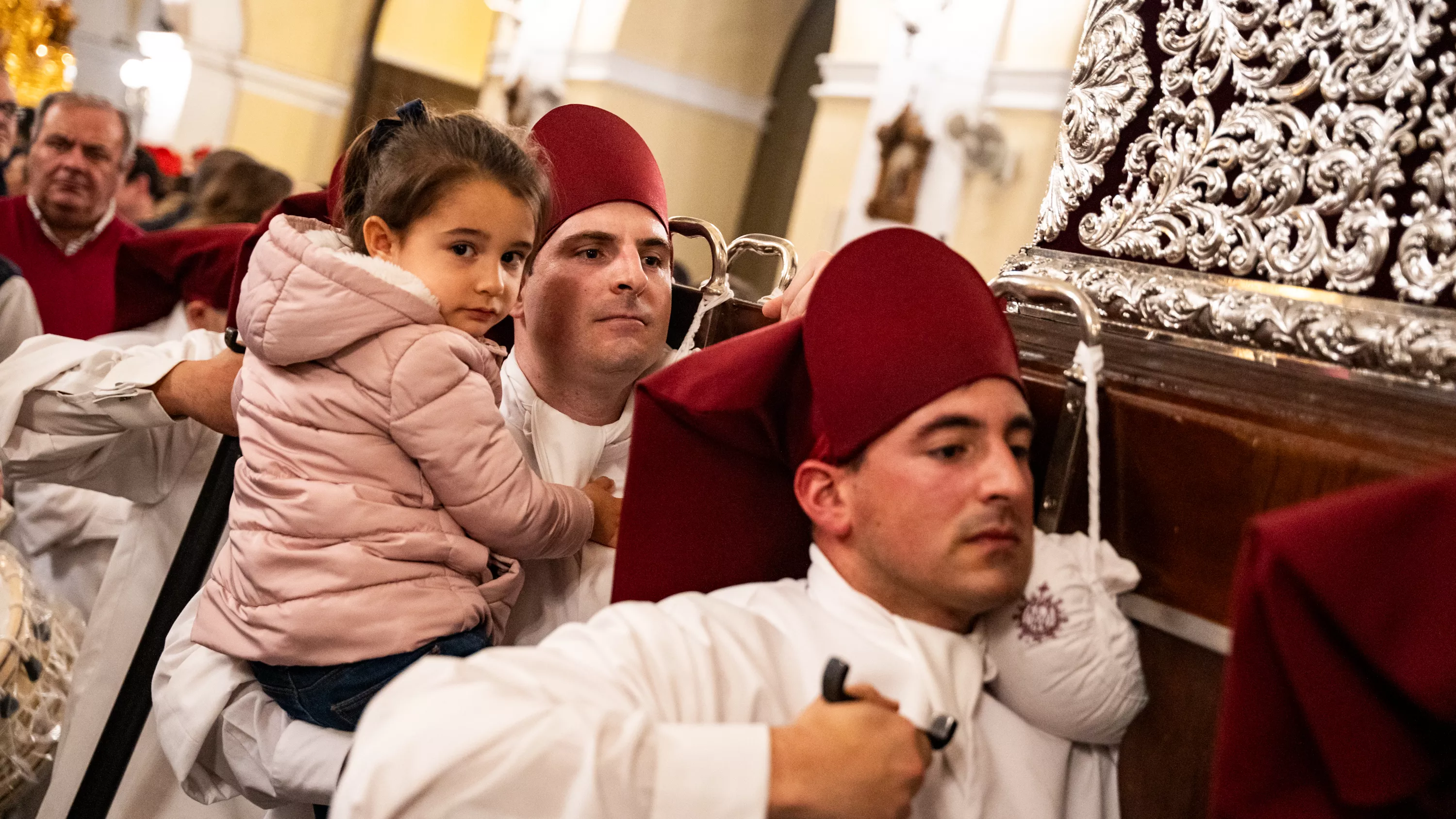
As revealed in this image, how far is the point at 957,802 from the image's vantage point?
1.54 m

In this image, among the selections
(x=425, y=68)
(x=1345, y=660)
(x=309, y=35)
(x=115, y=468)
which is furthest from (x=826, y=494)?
(x=309, y=35)

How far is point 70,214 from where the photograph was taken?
446 centimetres

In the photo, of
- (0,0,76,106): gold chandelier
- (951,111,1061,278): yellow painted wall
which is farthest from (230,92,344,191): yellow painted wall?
(951,111,1061,278): yellow painted wall

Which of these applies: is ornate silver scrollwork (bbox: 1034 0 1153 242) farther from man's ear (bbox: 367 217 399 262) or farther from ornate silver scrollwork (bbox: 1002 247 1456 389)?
man's ear (bbox: 367 217 399 262)

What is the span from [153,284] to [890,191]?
487cm

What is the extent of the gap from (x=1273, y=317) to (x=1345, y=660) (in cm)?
52

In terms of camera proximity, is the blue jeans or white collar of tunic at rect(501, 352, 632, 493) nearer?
the blue jeans

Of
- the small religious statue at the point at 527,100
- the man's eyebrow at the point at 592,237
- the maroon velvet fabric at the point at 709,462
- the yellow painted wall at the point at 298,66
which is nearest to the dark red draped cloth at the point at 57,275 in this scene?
the man's eyebrow at the point at 592,237

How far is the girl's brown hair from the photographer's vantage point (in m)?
2.03

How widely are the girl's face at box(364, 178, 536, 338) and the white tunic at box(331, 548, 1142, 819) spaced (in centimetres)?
69

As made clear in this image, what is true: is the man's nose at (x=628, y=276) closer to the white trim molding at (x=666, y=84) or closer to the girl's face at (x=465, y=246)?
the girl's face at (x=465, y=246)

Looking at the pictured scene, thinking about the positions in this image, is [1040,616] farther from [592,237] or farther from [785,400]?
[592,237]

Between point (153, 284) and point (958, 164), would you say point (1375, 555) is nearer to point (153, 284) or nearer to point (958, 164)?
point (153, 284)

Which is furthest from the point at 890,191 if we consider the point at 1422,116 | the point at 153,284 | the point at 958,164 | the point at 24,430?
the point at 1422,116
